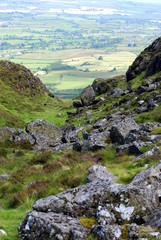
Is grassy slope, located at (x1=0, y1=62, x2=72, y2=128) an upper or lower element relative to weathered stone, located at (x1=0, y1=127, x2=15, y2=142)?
lower

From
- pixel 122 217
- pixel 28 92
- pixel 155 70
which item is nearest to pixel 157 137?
pixel 122 217

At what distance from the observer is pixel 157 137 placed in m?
25.5

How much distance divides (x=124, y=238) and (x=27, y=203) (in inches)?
279

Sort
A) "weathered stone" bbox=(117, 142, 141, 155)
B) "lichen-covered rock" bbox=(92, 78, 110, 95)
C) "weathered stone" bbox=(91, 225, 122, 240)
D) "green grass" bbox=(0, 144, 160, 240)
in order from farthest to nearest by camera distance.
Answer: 1. "lichen-covered rock" bbox=(92, 78, 110, 95)
2. "weathered stone" bbox=(117, 142, 141, 155)
3. "green grass" bbox=(0, 144, 160, 240)
4. "weathered stone" bbox=(91, 225, 122, 240)

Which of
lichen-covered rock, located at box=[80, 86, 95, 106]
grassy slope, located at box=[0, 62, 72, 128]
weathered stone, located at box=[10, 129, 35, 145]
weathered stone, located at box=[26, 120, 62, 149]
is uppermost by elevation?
weathered stone, located at box=[10, 129, 35, 145]

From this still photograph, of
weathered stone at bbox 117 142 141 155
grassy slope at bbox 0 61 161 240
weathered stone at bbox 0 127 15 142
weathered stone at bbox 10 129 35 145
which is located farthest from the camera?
weathered stone at bbox 10 129 35 145

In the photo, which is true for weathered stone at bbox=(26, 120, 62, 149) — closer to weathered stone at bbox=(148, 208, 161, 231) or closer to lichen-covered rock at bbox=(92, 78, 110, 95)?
weathered stone at bbox=(148, 208, 161, 231)

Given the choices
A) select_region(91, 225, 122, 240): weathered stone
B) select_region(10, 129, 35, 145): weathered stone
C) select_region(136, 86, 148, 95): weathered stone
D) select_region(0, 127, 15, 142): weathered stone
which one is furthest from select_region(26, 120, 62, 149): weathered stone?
select_region(91, 225, 122, 240): weathered stone

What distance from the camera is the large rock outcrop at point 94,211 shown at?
1080 cm

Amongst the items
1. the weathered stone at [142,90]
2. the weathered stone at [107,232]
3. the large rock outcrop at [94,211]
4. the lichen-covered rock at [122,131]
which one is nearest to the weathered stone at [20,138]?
the lichen-covered rock at [122,131]

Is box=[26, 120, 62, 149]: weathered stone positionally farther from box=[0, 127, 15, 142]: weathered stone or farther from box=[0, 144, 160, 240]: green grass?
box=[0, 144, 160, 240]: green grass

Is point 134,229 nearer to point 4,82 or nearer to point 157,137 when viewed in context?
point 157,137

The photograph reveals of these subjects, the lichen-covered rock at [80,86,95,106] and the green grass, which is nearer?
the green grass

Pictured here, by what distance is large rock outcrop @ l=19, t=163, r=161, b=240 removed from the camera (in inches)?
425
